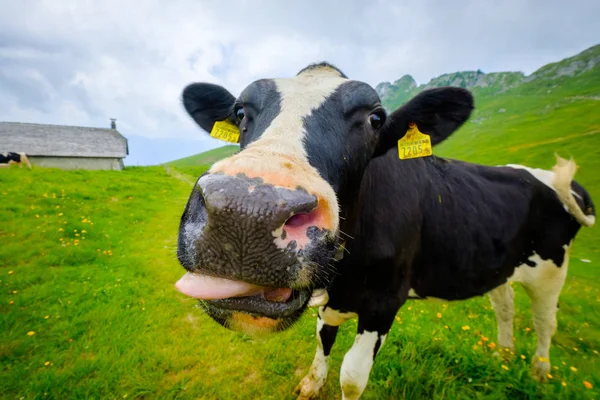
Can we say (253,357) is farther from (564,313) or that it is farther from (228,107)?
(564,313)

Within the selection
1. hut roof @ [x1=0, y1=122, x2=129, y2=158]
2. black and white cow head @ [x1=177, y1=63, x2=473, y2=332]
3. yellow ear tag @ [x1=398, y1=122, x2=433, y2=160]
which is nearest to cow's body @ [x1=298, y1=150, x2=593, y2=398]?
yellow ear tag @ [x1=398, y1=122, x2=433, y2=160]

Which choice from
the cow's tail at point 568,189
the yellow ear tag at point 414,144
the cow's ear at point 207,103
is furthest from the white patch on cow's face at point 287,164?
the cow's tail at point 568,189

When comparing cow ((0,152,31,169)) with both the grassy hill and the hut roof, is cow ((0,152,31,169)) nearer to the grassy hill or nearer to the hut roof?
the hut roof

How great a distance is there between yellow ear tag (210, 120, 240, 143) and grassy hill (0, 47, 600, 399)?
1.53m

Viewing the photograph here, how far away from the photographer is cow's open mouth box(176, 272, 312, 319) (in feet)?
4.39

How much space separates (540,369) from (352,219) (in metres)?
3.32

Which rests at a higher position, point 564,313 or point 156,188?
point 156,188

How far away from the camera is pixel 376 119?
2404mm

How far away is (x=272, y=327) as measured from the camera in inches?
59.7

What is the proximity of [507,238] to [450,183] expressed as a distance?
0.94 meters

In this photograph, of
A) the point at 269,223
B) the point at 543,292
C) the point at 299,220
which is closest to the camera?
the point at 269,223

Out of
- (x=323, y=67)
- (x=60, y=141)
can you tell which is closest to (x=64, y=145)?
(x=60, y=141)

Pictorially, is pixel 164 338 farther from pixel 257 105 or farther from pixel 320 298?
pixel 257 105

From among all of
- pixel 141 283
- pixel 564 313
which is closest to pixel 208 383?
pixel 141 283
